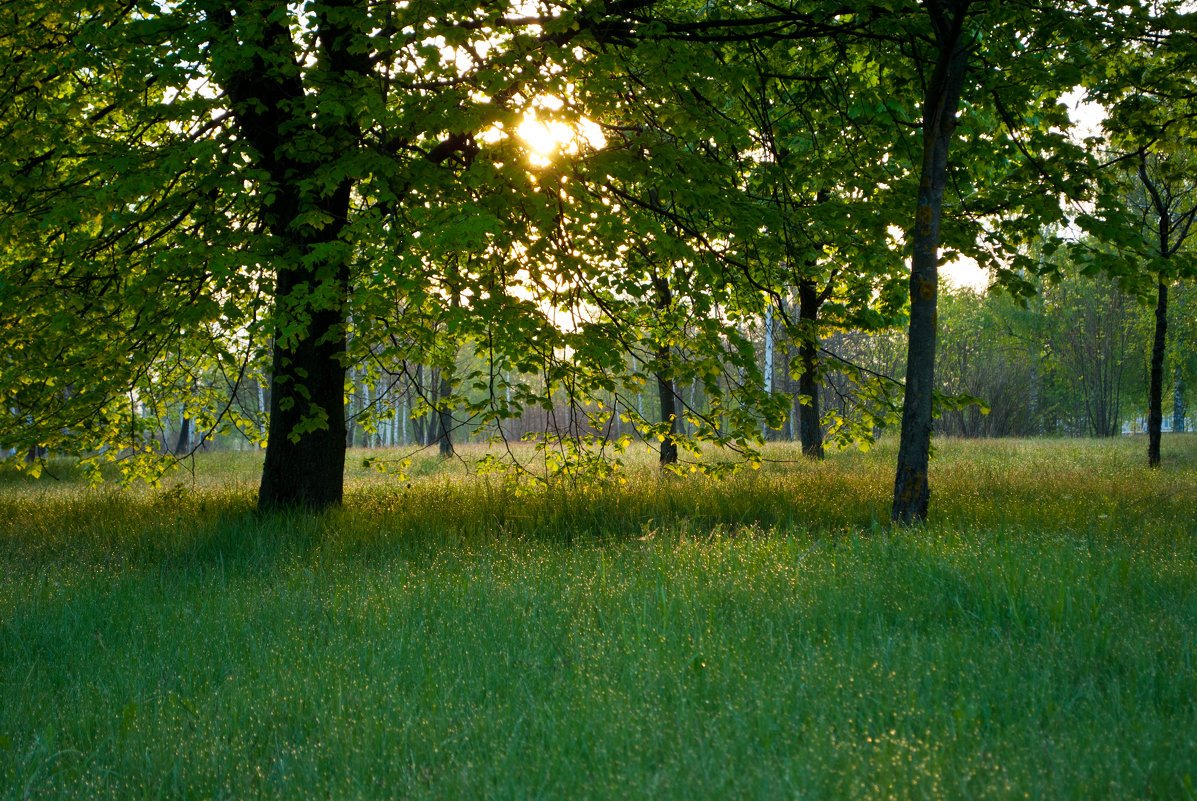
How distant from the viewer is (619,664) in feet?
10.9

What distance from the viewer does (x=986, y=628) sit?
3.47 m

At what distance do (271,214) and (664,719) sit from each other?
19.6 ft

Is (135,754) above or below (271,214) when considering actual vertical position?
below

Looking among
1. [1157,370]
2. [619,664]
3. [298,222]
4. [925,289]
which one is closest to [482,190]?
[298,222]

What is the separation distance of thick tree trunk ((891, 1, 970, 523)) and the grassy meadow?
24.2 inches

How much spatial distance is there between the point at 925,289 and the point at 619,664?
169 inches

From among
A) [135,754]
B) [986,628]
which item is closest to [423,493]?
[135,754]

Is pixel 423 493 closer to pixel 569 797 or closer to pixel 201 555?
pixel 201 555

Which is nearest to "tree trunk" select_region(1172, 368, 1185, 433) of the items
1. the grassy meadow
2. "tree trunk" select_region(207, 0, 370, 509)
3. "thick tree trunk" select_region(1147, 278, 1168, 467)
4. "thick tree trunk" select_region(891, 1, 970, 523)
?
"thick tree trunk" select_region(1147, 278, 1168, 467)

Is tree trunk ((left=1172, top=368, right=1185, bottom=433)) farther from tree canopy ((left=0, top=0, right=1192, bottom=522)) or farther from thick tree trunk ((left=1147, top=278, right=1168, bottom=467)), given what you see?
tree canopy ((left=0, top=0, right=1192, bottom=522))

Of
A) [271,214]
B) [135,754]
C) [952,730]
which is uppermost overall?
[271,214]

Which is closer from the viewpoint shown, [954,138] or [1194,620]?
[1194,620]

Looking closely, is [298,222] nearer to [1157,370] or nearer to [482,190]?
[482,190]

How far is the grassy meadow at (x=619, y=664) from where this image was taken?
7.97 ft
